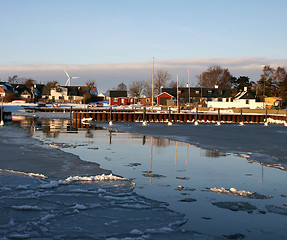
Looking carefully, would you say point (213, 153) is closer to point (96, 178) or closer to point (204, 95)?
point (96, 178)

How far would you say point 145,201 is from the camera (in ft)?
26.9

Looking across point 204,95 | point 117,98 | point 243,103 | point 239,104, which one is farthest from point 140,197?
point 117,98

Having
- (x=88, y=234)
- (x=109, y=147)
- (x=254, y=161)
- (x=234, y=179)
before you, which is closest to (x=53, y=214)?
(x=88, y=234)

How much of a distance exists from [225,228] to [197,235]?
653mm

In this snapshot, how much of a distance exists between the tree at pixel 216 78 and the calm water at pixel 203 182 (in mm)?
136067

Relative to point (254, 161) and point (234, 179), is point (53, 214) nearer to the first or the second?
point (234, 179)

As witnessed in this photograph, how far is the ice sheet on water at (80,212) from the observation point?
6344 millimetres

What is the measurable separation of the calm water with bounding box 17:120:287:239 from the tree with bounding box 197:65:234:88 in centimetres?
13607

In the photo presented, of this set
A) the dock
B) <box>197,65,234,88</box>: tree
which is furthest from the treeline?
the dock

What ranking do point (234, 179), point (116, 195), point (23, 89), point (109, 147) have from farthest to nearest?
point (23, 89)
point (109, 147)
point (234, 179)
point (116, 195)

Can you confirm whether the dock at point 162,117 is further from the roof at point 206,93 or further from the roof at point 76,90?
the roof at point 76,90

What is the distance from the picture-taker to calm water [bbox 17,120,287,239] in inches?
265

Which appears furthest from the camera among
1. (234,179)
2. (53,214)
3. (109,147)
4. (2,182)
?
(109,147)

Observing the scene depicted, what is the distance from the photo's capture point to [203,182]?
1027 centimetres
